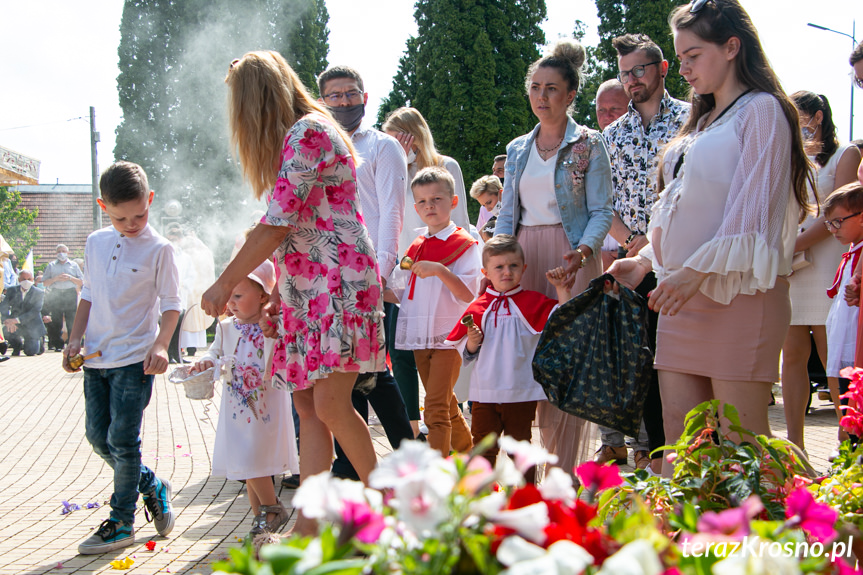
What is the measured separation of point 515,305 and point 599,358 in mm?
995

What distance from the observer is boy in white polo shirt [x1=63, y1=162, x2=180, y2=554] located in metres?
4.12

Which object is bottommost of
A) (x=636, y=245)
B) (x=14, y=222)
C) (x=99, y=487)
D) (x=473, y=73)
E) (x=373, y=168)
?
(x=99, y=487)

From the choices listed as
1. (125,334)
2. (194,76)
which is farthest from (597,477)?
(194,76)

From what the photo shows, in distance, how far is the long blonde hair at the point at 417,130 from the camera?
5.93 m

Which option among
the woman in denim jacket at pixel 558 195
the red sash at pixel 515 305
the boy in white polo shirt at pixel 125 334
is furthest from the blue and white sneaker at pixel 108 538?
the woman in denim jacket at pixel 558 195

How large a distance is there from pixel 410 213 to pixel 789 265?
350 centimetres

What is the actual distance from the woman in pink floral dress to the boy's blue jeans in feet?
3.51

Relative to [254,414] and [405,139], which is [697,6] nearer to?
[254,414]

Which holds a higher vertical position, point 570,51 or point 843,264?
point 570,51

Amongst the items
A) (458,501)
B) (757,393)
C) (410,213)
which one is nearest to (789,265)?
(757,393)

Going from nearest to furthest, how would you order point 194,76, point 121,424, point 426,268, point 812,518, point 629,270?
point 812,518
point 629,270
point 121,424
point 426,268
point 194,76

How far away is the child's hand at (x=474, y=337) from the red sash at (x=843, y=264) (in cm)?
230

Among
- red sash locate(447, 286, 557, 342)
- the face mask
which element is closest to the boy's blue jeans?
red sash locate(447, 286, 557, 342)

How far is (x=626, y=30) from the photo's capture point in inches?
1120
